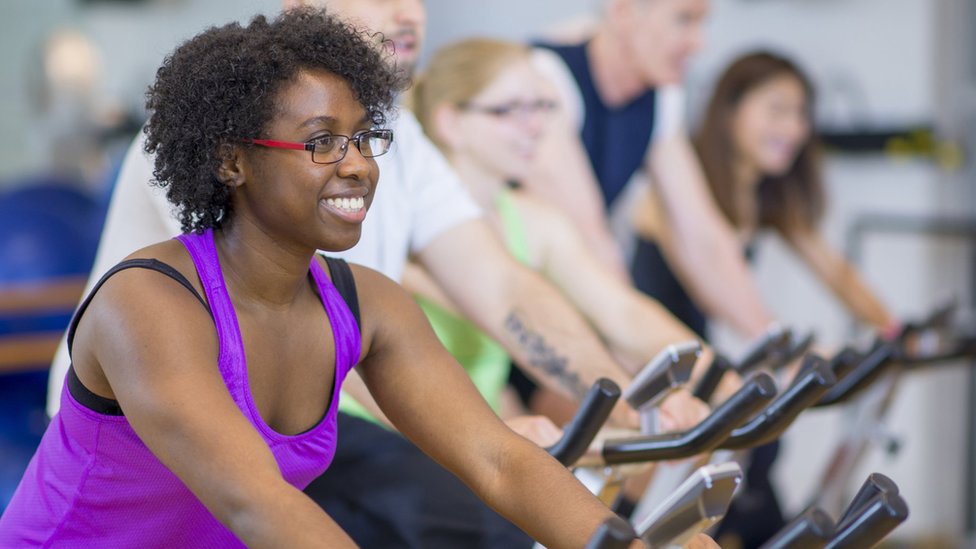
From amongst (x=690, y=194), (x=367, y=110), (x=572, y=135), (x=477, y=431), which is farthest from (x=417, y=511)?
(x=690, y=194)

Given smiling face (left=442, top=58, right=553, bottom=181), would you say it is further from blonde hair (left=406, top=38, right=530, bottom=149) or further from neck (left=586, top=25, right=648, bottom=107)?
neck (left=586, top=25, right=648, bottom=107)

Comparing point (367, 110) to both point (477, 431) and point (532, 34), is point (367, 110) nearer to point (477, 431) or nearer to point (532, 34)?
point (477, 431)

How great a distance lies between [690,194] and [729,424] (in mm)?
1937

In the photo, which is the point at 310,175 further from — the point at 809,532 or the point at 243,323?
the point at 809,532

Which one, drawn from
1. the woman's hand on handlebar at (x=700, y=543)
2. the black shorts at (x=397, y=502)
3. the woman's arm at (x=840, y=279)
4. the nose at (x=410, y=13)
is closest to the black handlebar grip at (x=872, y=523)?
the woman's hand on handlebar at (x=700, y=543)

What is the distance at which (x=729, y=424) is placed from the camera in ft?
5.63

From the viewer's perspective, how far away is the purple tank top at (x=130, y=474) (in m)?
1.38

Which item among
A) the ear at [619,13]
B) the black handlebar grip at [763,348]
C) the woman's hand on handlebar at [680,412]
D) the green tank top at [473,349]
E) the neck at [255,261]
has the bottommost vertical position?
the green tank top at [473,349]

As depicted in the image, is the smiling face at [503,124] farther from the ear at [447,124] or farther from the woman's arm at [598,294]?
the woman's arm at [598,294]

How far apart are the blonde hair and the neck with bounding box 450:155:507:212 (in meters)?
0.07

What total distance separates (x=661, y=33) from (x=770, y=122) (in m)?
0.62

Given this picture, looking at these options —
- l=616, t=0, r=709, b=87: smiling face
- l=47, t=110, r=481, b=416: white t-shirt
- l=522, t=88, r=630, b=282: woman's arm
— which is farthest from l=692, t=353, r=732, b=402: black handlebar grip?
l=616, t=0, r=709, b=87: smiling face

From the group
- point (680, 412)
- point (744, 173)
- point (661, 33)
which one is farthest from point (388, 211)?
point (744, 173)

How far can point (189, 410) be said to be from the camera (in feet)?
4.07
